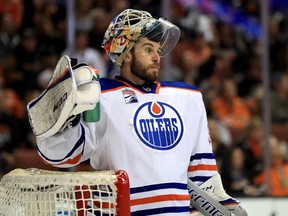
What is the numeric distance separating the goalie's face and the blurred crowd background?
91.6 inches

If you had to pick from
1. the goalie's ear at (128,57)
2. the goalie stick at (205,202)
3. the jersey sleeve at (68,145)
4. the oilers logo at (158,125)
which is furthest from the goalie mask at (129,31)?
the goalie stick at (205,202)

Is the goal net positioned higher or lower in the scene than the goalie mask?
lower

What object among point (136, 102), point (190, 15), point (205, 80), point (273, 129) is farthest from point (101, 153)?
point (190, 15)

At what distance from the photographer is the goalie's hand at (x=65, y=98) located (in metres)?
2.07

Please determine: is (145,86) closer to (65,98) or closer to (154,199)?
(154,199)

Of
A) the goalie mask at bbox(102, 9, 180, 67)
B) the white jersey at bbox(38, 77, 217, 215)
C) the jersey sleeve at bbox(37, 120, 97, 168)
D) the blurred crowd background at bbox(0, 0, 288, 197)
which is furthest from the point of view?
the blurred crowd background at bbox(0, 0, 288, 197)

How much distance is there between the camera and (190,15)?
5977 millimetres

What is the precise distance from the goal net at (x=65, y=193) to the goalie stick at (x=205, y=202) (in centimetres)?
42

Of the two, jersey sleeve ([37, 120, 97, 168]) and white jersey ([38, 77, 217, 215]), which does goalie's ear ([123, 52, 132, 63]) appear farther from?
jersey sleeve ([37, 120, 97, 168])

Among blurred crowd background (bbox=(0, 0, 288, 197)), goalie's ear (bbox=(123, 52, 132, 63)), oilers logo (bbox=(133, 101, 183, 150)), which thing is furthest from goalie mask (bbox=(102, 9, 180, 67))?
blurred crowd background (bbox=(0, 0, 288, 197))

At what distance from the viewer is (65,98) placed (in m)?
2.08

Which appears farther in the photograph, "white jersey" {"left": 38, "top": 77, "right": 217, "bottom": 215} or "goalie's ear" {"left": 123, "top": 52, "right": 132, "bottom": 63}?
"goalie's ear" {"left": 123, "top": 52, "right": 132, "bottom": 63}

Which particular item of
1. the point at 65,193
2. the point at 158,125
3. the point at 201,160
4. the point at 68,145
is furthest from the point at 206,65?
the point at 65,193

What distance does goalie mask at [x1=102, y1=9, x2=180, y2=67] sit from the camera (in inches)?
98.8
